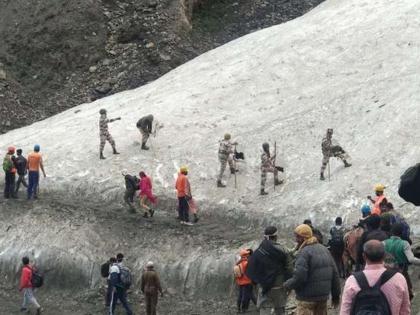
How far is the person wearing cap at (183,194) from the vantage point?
2517 centimetres

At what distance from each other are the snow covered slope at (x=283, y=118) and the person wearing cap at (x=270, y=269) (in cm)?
954

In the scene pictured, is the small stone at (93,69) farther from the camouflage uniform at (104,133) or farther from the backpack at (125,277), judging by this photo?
the backpack at (125,277)

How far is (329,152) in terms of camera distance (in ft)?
84.4

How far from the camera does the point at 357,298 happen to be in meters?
9.25

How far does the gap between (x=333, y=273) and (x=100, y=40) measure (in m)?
33.8

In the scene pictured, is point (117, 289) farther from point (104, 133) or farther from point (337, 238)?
point (104, 133)

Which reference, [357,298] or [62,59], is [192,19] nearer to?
[62,59]

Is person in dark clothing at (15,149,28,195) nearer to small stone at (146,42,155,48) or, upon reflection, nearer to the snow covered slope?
the snow covered slope

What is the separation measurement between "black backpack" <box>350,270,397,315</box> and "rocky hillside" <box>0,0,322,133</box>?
32.2m

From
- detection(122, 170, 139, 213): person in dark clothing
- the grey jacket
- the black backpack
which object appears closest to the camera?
the black backpack

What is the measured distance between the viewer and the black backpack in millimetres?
9219

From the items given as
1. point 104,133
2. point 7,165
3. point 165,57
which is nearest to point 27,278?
point 7,165

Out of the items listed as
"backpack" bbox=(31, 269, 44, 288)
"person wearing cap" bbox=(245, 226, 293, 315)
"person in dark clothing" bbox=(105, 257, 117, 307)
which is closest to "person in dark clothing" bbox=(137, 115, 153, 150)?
"person in dark clothing" bbox=(105, 257, 117, 307)

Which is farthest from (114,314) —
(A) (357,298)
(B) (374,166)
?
(A) (357,298)
